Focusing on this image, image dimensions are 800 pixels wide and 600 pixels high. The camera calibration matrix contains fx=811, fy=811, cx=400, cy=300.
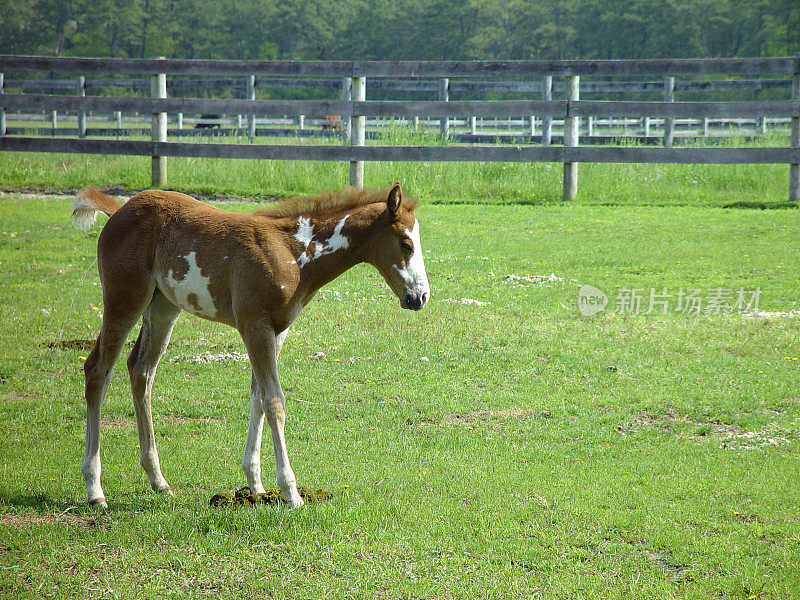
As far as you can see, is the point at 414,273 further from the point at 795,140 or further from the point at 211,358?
the point at 795,140

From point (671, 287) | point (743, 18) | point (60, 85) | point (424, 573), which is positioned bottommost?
point (424, 573)

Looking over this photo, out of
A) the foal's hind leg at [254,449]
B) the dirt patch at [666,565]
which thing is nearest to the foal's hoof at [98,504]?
the foal's hind leg at [254,449]

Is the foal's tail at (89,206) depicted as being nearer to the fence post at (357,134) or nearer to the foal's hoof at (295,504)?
the foal's hoof at (295,504)

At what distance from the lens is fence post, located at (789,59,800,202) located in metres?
15.0

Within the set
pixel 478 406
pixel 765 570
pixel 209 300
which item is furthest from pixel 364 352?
pixel 765 570

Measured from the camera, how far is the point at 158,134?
15781 millimetres

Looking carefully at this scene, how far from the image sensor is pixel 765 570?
14.2ft

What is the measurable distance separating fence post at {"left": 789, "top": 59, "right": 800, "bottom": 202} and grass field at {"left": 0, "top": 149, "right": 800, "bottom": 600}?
351 cm

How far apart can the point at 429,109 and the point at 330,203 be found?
1044 centimetres

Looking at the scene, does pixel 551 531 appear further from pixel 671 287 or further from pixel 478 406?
pixel 671 287

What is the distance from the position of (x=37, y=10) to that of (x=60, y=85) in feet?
145

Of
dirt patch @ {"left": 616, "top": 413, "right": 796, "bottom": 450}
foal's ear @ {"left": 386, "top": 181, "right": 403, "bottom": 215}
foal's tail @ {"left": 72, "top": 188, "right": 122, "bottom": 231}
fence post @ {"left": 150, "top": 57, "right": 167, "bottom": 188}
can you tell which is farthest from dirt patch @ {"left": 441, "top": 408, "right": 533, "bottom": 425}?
fence post @ {"left": 150, "top": 57, "right": 167, "bottom": 188}

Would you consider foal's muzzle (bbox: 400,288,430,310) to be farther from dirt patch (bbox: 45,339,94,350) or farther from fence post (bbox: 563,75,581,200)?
fence post (bbox: 563,75,581,200)

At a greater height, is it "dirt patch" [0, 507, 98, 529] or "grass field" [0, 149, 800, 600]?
"grass field" [0, 149, 800, 600]
